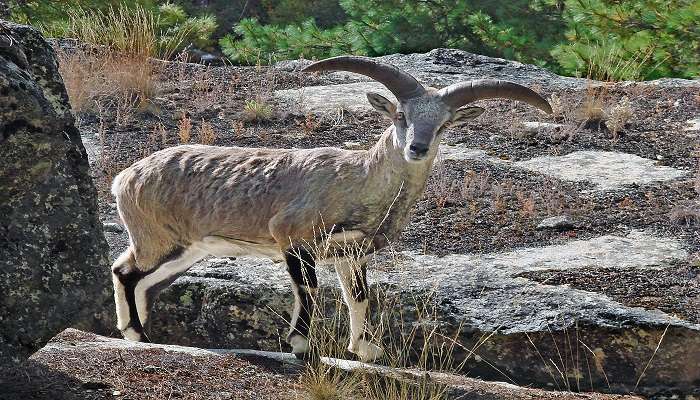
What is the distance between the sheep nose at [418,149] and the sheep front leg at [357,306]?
0.72 metres

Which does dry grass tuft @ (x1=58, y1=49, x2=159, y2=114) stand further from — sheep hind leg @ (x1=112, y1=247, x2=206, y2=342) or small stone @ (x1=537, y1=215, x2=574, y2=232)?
small stone @ (x1=537, y1=215, x2=574, y2=232)

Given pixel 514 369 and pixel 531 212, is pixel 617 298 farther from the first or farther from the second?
pixel 531 212

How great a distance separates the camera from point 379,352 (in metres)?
7.82

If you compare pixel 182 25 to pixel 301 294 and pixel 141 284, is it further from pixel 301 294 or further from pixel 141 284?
pixel 301 294

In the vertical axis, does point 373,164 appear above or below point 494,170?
above

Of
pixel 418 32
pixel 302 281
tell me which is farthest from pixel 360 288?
pixel 418 32

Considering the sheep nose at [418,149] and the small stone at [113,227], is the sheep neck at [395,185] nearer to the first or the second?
the sheep nose at [418,149]

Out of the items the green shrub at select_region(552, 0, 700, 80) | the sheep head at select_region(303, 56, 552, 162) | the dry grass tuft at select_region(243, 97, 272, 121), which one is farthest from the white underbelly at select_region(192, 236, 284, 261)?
the green shrub at select_region(552, 0, 700, 80)

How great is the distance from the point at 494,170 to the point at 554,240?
1.74m

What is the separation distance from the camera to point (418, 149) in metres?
7.69

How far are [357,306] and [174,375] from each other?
1637 millimetres

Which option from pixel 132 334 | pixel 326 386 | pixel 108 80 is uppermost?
pixel 108 80

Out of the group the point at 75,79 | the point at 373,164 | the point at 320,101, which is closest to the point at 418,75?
the point at 320,101

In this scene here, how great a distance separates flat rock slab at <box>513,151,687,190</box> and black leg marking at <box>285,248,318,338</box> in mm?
3835
